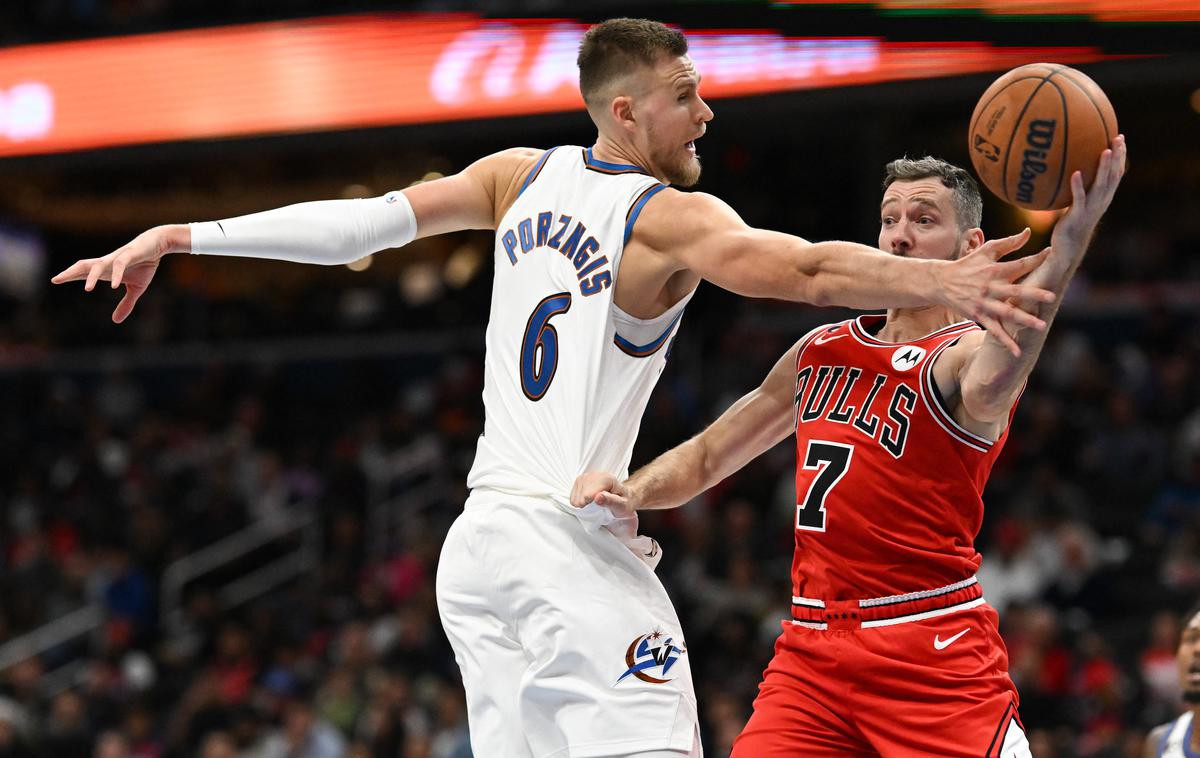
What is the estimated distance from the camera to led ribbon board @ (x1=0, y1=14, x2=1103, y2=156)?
30.3ft

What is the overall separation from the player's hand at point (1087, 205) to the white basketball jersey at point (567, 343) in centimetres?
111

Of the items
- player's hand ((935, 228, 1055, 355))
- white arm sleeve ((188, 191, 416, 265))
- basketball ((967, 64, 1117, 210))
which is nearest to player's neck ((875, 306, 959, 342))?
basketball ((967, 64, 1117, 210))

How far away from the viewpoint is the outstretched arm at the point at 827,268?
3.52m

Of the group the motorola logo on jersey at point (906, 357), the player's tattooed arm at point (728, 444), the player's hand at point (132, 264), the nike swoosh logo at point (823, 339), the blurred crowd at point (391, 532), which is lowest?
the blurred crowd at point (391, 532)

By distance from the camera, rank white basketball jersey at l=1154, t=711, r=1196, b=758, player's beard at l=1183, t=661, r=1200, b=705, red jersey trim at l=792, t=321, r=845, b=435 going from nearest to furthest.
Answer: red jersey trim at l=792, t=321, r=845, b=435 → player's beard at l=1183, t=661, r=1200, b=705 → white basketball jersey at l=1154, t=711, r=1196, b=758

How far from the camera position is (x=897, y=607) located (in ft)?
14.3

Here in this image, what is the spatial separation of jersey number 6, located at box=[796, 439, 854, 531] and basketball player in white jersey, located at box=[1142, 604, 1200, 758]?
2.41 metres

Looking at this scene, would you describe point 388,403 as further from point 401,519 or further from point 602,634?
point 602,634

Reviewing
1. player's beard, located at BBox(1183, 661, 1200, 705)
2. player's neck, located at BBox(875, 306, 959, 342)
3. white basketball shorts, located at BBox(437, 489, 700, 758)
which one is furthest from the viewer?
player's beard, located at BBox(1183, 661, 1200, 705)

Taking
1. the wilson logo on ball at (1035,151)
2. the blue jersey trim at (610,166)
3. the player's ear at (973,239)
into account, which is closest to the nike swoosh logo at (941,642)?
the player's ear at (973,239)

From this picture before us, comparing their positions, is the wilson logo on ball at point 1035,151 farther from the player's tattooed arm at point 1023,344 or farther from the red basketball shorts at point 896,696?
the red basketball shorts at point 896,696

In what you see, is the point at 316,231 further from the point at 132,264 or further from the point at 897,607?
the point at 897,607

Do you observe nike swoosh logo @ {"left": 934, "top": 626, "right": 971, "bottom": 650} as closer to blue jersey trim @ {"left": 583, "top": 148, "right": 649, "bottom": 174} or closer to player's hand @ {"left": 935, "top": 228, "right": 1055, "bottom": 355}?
player's hand @ {"left": 935, "top": 228, "right": 1055, "bottom": 355}

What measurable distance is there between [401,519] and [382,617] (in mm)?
2517
